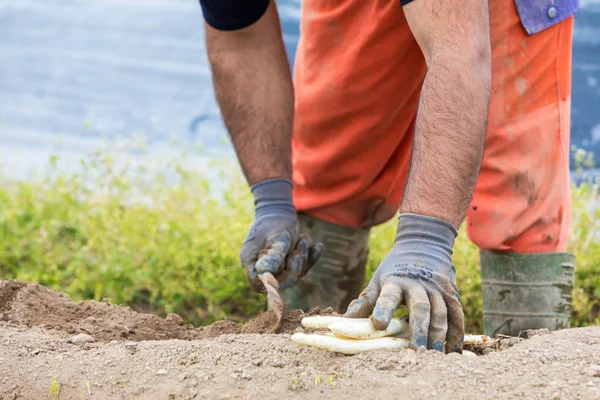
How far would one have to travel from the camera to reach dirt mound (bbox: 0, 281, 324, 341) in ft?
8.14

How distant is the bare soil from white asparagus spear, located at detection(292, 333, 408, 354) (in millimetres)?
20

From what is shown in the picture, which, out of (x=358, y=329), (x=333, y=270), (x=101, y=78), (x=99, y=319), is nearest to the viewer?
(x=358, y=329)

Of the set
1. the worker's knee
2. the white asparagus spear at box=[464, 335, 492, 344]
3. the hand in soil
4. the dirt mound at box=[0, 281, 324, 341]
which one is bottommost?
the white asparagus spear at box=[464, 335, 492, 344]

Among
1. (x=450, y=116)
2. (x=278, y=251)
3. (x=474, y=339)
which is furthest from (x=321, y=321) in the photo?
(x=278, y=251)

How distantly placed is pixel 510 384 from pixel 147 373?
Result: 2.79 ft

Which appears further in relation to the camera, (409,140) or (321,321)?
(409,140)

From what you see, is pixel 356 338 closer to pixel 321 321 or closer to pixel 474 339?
pixel 321 321

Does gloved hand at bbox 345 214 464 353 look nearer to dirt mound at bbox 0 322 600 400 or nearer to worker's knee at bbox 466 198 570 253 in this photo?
dirt mound at bbox 0 322 600 400

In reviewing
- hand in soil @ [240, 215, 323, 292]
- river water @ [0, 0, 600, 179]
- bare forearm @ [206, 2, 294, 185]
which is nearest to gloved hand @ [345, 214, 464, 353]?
hand in soil @ [240, 215, 323, 292]

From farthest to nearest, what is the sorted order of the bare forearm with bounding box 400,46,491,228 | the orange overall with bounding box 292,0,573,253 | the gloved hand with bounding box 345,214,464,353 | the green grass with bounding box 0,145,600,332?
the green grass with bounding box 0,145,600,332 → the orange overall with bounding box 292,0,573,253 → the bare forearm with bounding box 400,46,491,228 → the gloved hand with bounding box 345,214,464,353

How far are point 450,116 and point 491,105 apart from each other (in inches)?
28.1

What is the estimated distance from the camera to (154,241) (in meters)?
4.21

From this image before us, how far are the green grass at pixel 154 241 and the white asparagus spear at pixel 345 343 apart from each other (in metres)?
1.74

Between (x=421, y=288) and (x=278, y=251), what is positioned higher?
(x=278, y=251)
